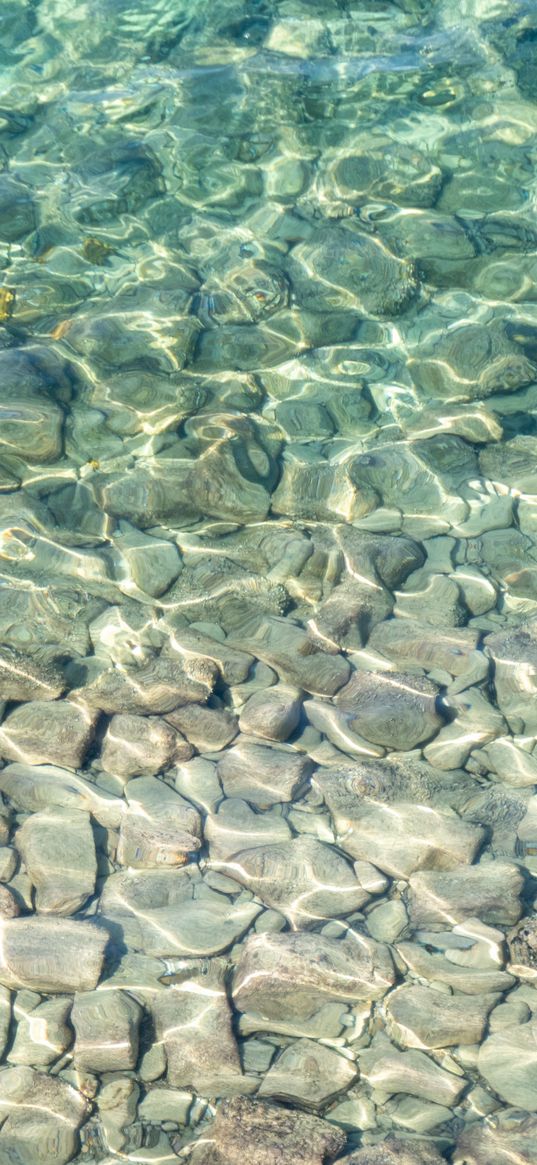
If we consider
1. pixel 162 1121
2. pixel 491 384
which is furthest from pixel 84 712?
pixel 491 384

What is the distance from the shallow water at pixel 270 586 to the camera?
3.31 meters

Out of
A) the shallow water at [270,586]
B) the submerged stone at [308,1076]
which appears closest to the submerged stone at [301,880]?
the shallow water at [270,586]

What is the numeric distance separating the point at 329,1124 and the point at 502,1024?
2.37 feet

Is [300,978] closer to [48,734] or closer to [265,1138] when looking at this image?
[265,1138]

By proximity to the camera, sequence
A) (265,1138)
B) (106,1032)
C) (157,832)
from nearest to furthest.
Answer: (265,1138) → (106,1032) → (157,832)

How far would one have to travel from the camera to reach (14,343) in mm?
6227

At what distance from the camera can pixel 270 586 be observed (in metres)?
5.04

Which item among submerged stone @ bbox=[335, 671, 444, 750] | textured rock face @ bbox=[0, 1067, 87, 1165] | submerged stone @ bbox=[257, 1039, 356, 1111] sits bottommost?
textured rock face @ bbox=[0, 1067, 87, 1165]

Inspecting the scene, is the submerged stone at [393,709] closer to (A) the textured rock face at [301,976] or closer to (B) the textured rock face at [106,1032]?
(A) the textured rock face at [301,976]

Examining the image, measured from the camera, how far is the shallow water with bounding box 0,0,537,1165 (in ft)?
10.9

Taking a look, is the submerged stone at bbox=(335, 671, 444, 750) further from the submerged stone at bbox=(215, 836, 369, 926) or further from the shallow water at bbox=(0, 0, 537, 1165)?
the submerged stone at bbox=(215, 836, 369, 926)

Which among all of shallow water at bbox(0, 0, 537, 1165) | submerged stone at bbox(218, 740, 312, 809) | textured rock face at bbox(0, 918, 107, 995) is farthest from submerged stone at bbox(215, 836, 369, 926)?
textured rock face at bbox(0, 918, 107, 995)

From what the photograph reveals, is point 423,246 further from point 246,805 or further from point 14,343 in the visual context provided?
point 246,805

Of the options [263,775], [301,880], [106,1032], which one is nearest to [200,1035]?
[106,1032]
